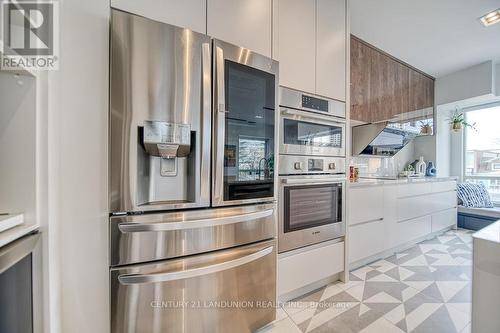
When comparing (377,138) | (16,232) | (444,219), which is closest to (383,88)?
(377,138)

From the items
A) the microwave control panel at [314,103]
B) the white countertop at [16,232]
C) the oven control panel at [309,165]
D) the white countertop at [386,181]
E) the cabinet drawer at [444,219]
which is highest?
the microwave control panel at [314,103]

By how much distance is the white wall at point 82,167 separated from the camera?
0.90 metres

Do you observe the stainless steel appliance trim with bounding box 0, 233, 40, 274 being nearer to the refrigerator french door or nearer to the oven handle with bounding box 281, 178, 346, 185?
the refrigerator french door

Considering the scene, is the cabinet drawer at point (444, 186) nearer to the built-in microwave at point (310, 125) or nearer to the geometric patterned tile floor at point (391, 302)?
the geometric patterned tile floor at point (391, 302)

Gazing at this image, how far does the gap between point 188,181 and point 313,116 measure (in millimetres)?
1079

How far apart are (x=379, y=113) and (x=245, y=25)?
7.08 feet

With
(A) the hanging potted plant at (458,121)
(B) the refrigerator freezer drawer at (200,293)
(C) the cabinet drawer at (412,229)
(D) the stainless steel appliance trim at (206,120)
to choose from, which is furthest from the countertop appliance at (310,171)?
(A) the hanging potted plant at (458,121)

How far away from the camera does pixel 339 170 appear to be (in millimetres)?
1851

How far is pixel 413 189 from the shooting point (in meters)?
2.71

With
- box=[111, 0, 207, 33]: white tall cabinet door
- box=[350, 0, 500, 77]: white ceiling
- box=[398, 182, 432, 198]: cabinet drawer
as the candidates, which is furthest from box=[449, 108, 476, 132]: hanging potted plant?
box=[111, 0, 207, 33]: white tall cabinet door

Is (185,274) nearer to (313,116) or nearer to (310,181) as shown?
(310,181)

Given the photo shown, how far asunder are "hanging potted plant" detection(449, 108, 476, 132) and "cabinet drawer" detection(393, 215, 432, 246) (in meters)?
1.78

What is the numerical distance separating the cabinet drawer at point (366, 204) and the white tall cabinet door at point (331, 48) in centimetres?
91

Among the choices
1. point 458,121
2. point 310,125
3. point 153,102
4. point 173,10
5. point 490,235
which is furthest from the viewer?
point 458,121
